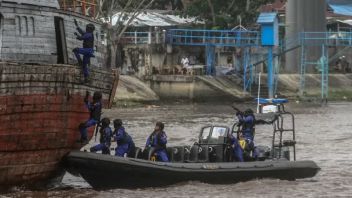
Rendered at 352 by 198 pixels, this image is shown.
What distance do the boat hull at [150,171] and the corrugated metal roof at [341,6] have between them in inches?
2208

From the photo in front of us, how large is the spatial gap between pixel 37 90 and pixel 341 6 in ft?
197

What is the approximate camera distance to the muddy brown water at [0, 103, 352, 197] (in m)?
17.7

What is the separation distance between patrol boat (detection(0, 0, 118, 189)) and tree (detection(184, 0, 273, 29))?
130 ft

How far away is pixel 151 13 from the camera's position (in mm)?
63875

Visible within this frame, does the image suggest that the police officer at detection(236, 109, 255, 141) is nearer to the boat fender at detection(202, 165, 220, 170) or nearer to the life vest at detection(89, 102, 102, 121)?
the boat fender at detection(202, 165, 220, 170)

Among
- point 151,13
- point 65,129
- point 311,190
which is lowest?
point 311,190

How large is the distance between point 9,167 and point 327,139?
52.5 ft

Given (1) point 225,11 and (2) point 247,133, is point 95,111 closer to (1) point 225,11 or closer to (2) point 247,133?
(2) point 247,133

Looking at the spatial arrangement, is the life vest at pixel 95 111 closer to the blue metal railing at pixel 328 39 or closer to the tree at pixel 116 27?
the tree at pixel 116 27

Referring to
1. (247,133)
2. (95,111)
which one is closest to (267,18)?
(247,133)

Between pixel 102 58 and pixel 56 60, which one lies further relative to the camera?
pixel 102 58

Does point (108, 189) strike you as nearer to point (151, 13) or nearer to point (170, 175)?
point (170, 175)

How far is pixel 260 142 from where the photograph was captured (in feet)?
94.1

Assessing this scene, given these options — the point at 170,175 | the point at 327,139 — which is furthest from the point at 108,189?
the point at 327,139
